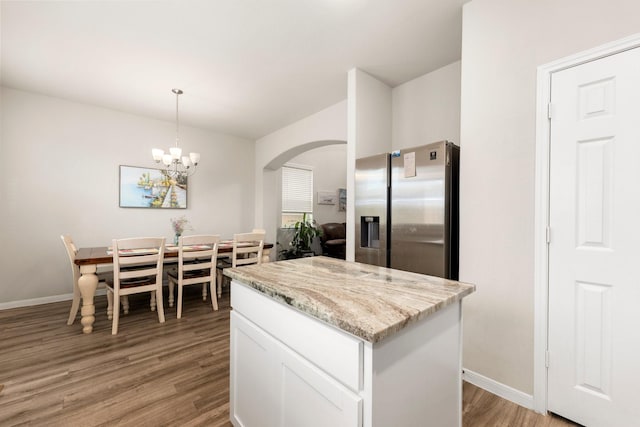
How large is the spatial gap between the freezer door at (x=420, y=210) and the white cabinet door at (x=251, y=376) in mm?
1482

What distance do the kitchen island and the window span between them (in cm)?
472

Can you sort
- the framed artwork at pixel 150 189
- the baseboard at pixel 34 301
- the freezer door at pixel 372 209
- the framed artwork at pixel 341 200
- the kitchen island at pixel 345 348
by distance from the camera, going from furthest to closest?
1. the framed artwork at pixel 341 200
2. the framed artwork at pixel 150 189
3. the baseboard at pixel 34 301
4. the freezer door at pixel 372 209
5. the kitchen island at pixel 345 348

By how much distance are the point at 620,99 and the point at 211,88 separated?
3.58 m

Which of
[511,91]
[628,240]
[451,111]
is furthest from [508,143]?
[451,111]

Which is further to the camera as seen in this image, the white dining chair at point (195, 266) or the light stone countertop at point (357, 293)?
the white dining chair at point (195, 266)

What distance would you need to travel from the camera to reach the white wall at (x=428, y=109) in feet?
8.96

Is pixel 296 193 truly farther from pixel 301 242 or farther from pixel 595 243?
pixel 595 243

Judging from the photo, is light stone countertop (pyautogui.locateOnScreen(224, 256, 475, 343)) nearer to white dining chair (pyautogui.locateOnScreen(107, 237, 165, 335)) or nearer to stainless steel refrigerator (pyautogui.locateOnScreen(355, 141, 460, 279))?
stainless steel refrigerator (pyautogui.locateOnScreen(355, 141, 460, 279))

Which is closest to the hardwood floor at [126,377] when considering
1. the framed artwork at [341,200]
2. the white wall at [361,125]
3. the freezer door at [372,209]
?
the freezer door at [372,209]

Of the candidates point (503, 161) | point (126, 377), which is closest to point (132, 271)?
point (126, 377)

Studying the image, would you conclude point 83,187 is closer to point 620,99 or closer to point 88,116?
point 88,116

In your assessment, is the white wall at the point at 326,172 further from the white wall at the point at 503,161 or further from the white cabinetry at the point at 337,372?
the white cabinetry at the point at 337,372

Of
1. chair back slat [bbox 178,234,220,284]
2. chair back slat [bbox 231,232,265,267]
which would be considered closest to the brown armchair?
chair back slat [bbox 231,232,265,267]

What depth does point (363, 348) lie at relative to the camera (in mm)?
777
